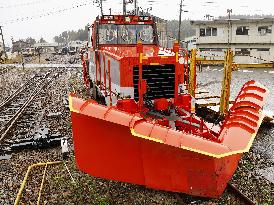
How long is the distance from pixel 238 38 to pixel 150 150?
104 feet

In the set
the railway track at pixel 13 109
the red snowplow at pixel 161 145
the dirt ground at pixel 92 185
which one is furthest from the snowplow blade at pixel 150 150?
the railway track at pixel 13 109

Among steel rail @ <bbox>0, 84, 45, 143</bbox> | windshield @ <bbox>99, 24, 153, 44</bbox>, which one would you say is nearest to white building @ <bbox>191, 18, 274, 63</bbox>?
windshield @ <bbox>99, 24, 153, 44</bbox>

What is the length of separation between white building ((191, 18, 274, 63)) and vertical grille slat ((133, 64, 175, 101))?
85.1 feet

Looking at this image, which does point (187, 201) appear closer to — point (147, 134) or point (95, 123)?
point (147, 134)

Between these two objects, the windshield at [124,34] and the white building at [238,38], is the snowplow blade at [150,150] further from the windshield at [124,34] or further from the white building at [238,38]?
the white building at [238,38]

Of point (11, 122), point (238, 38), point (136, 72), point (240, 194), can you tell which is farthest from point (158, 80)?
point (238, 38)

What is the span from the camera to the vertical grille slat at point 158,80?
752cm

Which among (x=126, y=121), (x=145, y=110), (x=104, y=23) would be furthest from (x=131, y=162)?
(x=104, y=23)

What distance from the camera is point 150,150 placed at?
17.0 feet

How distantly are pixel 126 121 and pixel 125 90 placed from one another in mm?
2520

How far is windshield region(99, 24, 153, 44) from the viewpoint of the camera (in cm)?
1012

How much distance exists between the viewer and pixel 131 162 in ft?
17.6

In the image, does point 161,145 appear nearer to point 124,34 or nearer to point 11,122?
point 124,34

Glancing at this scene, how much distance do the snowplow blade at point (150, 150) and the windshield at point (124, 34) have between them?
4.96 metres
